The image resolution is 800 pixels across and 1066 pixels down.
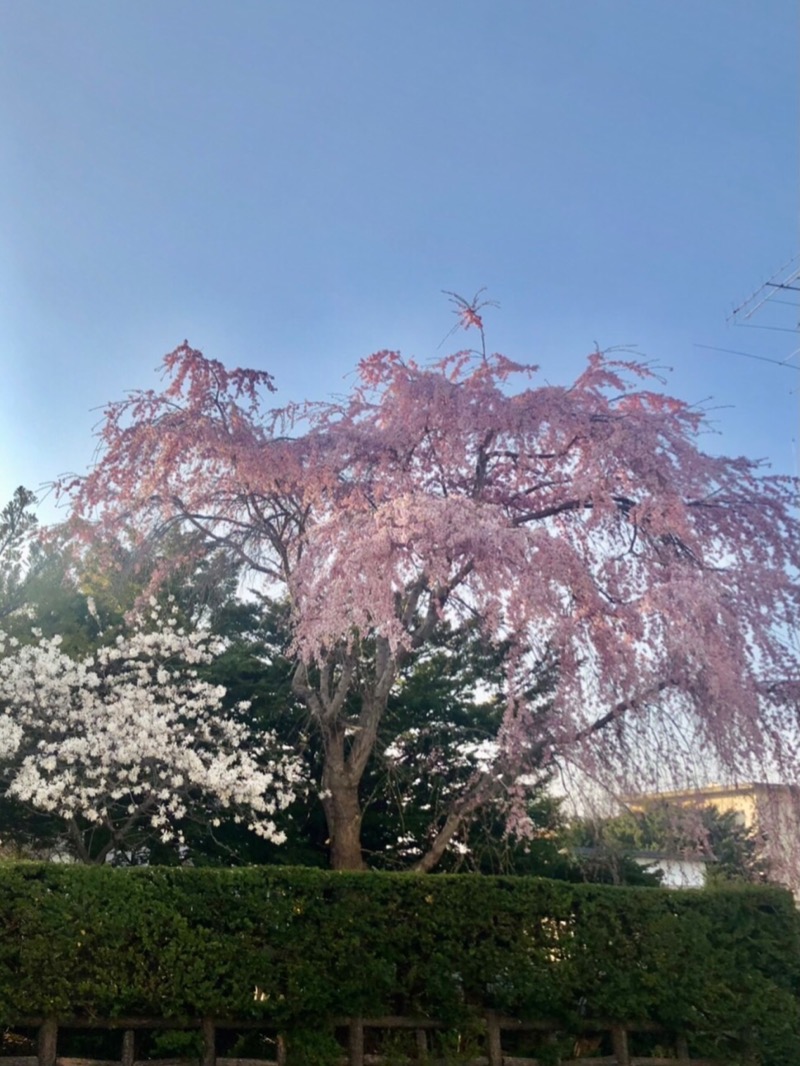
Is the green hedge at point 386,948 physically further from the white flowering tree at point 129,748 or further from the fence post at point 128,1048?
the white flowering tree at point 129,748

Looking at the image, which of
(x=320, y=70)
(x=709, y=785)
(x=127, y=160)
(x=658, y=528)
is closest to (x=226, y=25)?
(x=320, y=70)

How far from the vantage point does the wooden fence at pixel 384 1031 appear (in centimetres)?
650

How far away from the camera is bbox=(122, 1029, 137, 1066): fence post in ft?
21.5

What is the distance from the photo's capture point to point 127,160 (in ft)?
28.3

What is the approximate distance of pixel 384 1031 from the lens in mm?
7195

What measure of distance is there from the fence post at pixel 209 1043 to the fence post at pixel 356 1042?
3.48 feet

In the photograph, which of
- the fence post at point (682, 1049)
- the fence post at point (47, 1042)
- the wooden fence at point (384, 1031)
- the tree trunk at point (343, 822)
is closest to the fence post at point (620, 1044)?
the wooden fence at point (384, 1031)

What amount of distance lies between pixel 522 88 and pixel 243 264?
3366 mm

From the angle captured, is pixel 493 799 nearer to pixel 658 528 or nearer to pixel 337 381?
pixel 658 528

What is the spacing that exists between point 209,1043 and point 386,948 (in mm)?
1516

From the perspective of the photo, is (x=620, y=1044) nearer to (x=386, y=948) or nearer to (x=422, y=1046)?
(x=422, y=1046)

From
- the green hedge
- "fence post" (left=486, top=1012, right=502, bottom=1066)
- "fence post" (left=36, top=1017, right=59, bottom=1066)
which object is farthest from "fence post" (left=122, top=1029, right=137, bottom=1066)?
"fence post" (left=486, top=1012, right=502, bottom=1066)

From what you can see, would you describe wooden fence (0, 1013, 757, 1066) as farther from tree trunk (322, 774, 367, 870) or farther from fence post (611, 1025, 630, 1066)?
tree trunk (322, 774, 367, 870)

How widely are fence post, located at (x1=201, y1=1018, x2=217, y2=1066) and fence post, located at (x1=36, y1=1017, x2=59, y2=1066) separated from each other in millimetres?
1087
